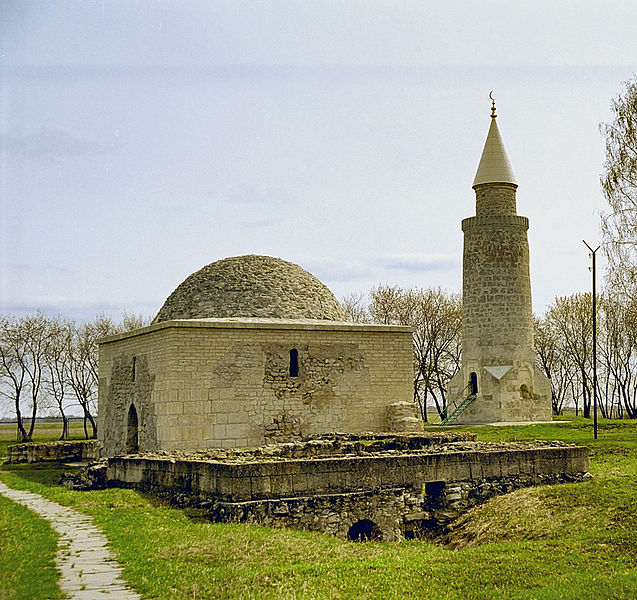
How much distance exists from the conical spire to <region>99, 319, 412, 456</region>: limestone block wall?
14.3 metres

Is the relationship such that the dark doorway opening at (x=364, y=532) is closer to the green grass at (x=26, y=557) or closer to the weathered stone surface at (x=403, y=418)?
the green grass at (x=26, y=557)

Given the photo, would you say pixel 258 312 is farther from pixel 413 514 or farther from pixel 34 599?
pixel 34 599

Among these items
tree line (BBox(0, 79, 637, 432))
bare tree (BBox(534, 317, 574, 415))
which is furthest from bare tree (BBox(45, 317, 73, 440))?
bare tree (BBox(534, 317, 574, 415))

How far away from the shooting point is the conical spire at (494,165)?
117ft

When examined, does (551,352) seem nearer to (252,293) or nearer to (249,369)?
(252,293)

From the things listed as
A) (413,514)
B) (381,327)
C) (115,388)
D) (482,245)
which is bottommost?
(413,514)

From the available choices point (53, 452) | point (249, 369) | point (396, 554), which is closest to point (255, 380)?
point (249, 369)

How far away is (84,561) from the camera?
9758 mm

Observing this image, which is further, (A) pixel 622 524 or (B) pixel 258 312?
(B) pixel 258 312

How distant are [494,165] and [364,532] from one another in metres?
24.4

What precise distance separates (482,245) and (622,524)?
2390 centimetres

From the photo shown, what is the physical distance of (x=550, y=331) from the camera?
172ft

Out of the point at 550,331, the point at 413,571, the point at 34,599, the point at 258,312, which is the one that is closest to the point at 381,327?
the point at 258,312

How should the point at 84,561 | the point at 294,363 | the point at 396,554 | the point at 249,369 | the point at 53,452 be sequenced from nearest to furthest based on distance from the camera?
the point at 84,561, the point at 396,554, the point at 249,369, the point at 294,363, the point at 53,452
